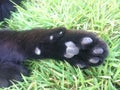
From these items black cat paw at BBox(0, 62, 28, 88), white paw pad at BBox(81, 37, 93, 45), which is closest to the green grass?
black cat paw at BBox(0, 62, 28, 88)

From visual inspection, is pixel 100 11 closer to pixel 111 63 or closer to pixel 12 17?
pixel 111 63

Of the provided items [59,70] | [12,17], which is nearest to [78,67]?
[59,70]

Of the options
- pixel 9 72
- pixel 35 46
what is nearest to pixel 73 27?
pixel 35 46

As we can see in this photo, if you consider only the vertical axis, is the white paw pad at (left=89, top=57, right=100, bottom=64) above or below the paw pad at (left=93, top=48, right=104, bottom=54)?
below

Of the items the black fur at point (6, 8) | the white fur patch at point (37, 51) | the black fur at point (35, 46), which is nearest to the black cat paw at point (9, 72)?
the black fur at point (35, 46)

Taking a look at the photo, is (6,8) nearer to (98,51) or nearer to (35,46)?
(35,46)

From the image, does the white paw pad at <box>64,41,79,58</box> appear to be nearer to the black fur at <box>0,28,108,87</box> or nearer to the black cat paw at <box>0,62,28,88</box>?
the black fur at <box>0,28,108,87</box>
